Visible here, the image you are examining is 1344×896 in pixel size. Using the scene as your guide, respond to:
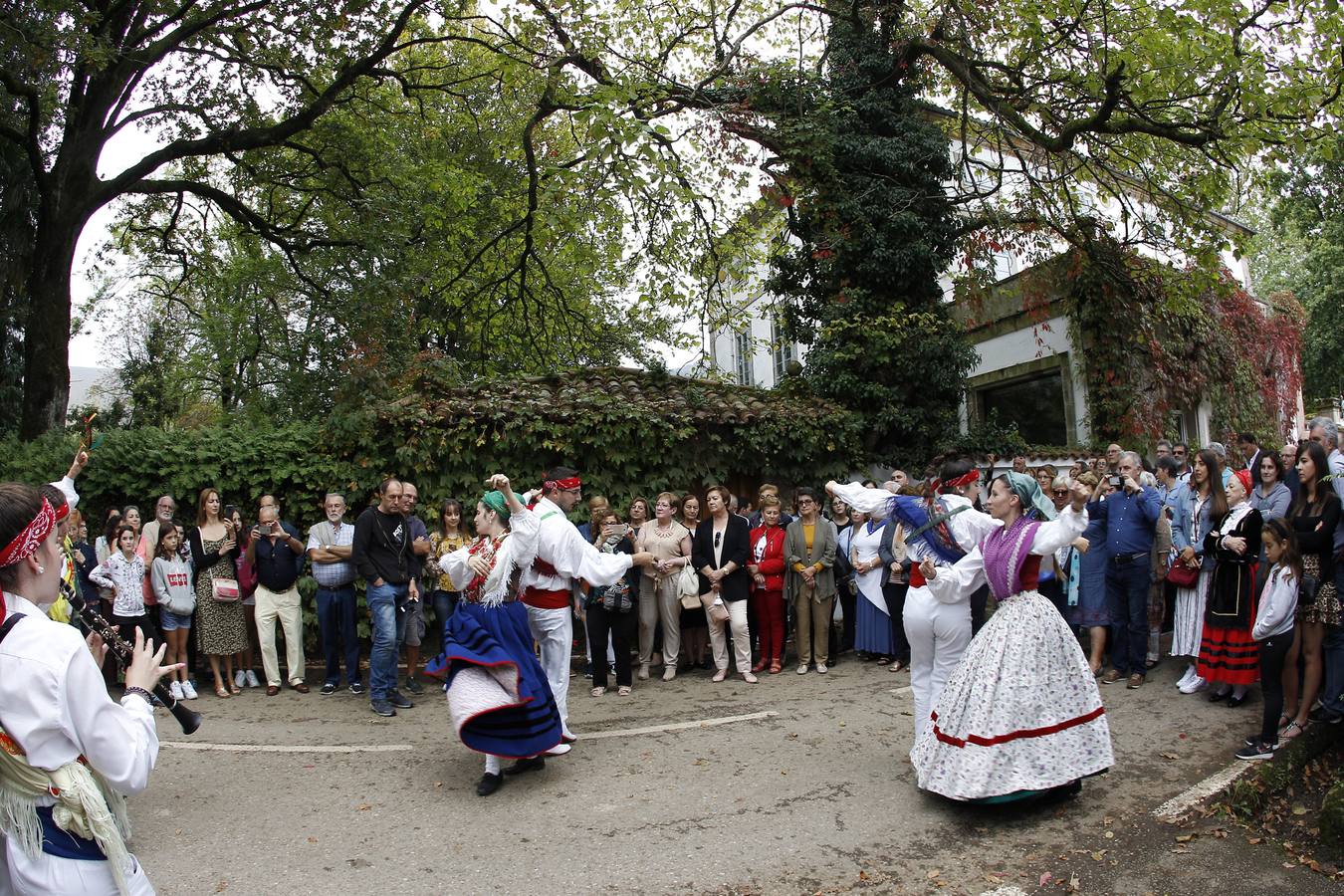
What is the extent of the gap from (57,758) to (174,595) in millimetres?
Result: 7048

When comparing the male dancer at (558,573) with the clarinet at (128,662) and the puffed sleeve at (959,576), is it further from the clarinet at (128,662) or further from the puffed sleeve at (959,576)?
the clarinet at (128,662)

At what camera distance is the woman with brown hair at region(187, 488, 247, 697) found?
8875 millimetres

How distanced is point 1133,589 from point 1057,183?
293 inches

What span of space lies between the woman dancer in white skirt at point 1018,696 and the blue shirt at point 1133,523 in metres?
3.24

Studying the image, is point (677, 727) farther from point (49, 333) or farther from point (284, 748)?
point (49, 333)

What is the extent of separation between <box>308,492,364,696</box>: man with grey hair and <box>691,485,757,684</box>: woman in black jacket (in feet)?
11.4

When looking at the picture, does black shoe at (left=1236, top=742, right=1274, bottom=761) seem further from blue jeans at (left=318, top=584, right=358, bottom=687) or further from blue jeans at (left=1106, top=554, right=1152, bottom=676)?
blue jeans at (left=318, top=584, right=358, bottom=687)

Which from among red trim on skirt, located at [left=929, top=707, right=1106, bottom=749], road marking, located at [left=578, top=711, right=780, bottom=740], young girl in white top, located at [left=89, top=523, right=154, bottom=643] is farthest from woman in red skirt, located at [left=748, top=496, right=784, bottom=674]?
young girl in white top, located at [left=89, top=523, right=154, bottom=643]

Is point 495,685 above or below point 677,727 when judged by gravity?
above

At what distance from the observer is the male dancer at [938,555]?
5.62m

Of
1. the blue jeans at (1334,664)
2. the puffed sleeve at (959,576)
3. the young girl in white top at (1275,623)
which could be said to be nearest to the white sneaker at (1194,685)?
the young girl in white top at (1275,623)

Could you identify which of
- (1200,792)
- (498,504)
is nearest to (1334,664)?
(1200,792)

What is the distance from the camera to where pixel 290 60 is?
12.9 meters

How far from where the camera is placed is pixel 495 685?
232 inches
